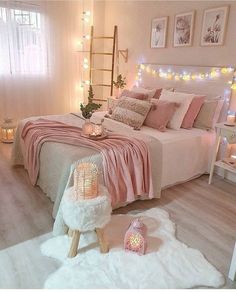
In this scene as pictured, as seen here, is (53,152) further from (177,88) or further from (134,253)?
(177,88)

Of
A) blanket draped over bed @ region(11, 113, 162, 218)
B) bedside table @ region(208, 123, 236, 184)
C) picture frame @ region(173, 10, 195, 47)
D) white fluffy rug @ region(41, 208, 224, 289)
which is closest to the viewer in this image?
white fluffy rug @ region(41, 208, 224, 289)

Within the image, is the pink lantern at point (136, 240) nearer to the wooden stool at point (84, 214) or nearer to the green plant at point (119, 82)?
the wooden stool at point (84, 214)

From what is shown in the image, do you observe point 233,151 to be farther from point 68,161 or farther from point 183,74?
→ point 68,161

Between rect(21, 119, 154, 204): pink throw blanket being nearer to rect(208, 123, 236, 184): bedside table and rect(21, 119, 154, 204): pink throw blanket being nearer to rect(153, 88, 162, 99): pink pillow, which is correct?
rect(208, 123, 236, 184): bedside table

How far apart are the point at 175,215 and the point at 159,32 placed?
8.82 ft

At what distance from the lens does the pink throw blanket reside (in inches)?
85.0

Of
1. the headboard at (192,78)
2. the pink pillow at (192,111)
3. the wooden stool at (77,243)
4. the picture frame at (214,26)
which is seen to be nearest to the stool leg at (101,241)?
the wooden stool at (77,243)

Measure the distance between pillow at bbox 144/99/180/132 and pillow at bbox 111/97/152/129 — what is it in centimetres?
8

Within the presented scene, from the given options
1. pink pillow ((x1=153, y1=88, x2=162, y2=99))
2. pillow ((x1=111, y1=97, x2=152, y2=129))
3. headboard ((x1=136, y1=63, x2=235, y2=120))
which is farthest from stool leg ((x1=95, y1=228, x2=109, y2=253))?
pink pillow ((x1=153, y1=88, x2=162, y2=99))

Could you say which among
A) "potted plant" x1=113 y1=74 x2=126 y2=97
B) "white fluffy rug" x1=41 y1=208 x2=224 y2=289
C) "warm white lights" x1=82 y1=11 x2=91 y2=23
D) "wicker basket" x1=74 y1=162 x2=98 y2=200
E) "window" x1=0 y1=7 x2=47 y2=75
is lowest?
"white fluffy rug" x1=41 y1=208 x2=224 y2=289

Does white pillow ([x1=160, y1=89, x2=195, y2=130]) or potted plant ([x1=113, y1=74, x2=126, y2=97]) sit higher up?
potted plant ([x1=113, y1=74, x2=126, y2=97])

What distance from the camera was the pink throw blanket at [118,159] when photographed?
2.16 meters

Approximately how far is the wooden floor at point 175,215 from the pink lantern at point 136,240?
40 centimetres

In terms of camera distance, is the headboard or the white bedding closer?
the white bedding
